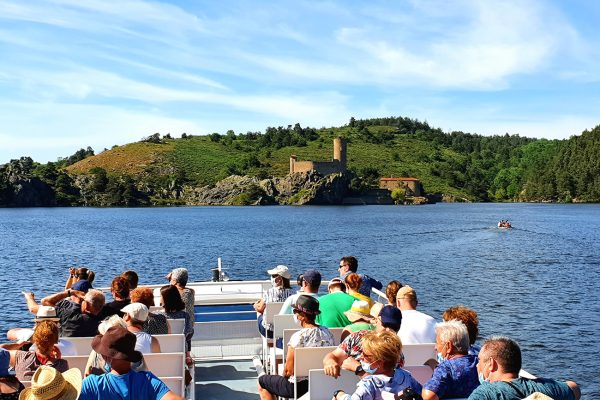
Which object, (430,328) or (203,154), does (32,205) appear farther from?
(430,328)

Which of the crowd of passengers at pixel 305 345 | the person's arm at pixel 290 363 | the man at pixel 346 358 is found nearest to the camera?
the crowd of passengers at pixel 305 345

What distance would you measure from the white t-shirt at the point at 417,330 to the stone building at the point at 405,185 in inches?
6633

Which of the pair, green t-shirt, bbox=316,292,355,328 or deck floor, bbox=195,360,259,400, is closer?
green t-shirt, bbox=316,292,355,328

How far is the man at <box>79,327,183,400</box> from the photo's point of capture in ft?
14.0

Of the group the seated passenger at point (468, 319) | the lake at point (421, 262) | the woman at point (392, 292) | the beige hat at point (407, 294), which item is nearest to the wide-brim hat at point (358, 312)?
the beige hat at point (407, 294)

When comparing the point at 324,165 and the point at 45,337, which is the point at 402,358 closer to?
the point at 45,337

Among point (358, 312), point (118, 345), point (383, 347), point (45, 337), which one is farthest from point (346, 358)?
point (45, 337)

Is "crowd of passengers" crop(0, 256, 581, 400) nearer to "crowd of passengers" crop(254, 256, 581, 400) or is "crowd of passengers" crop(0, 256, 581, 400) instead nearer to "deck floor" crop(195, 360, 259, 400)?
"crowd of passengers" crop(254, 256, 581, 400)

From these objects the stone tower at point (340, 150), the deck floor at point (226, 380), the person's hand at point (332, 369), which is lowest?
the deck floor at point (226, 380)

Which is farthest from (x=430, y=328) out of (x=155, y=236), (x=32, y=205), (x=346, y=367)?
(x=32, y=205)

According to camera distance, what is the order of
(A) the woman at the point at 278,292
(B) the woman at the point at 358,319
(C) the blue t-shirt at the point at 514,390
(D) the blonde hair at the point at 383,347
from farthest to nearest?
(A) the woman at the point at 278,292 → (B) the woman at the point at 358,319 → (D) the blonde hair at the point at 383,347 → (C) the blue t-shirt at the point at 514,390

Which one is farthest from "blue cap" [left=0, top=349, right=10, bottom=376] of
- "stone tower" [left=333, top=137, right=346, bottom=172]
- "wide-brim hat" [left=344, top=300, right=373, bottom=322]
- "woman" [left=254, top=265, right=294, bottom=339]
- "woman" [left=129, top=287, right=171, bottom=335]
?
"stone tower" [left=333, top=137, right=346, bottom=172]

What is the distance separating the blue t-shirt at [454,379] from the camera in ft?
16.8

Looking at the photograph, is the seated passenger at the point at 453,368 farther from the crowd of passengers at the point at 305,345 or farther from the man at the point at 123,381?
the man at the point at 123,381
